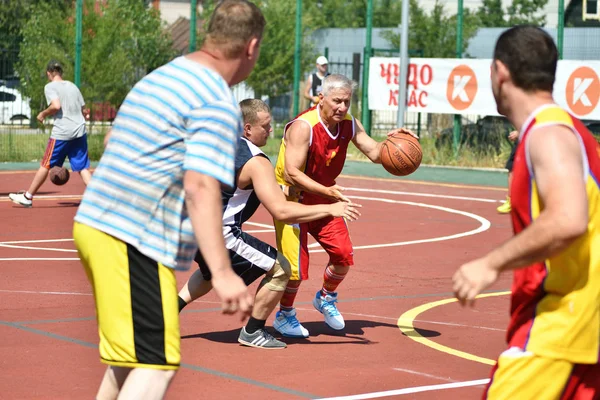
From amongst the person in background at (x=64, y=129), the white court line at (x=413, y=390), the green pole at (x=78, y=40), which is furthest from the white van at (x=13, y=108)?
the white court line at (x=413, y=390)

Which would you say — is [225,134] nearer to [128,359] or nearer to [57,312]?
[128,359]

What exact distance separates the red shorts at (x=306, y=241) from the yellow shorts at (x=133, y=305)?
402 cm

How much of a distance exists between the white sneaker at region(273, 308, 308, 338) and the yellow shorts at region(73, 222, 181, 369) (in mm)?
4068

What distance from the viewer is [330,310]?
880 cm

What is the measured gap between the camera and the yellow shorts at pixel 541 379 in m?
4.01

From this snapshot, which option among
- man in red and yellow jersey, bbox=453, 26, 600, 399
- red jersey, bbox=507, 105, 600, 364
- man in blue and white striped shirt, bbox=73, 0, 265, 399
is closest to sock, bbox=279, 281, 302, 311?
man in blue and white striped shirt, bbox=73, 0, 265, 399

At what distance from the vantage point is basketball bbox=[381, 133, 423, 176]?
29.9 ft

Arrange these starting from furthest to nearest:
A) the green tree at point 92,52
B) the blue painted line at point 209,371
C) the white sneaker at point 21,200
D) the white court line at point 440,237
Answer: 1. the green tree at point 92,52
2. the white sneaker at point 21,200
3. the white court line at point 440,237
4. the blue painted line at point 209,371

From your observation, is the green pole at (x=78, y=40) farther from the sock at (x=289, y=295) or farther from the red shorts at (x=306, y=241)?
the sock at (x=289, y=295)

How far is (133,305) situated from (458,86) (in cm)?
2085

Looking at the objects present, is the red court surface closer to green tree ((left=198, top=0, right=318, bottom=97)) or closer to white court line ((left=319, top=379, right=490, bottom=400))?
white court line ((left=319, top=379, right=490, bottom=400))

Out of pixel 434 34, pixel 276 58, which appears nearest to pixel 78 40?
pixel 276 58

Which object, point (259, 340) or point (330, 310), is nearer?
point (259, 340)

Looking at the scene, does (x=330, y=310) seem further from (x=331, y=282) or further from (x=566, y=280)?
(x=566, y=280)
